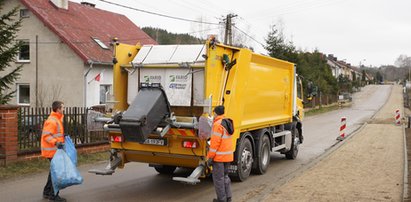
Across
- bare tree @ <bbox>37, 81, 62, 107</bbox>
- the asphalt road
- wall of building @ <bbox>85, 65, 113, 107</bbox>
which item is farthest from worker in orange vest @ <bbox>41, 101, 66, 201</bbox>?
bare tree @ <bbox>37, 81, 62, 107</bbox>

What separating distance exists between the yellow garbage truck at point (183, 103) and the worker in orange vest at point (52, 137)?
88cm

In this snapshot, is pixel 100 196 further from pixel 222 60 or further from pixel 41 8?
pixel 41 8

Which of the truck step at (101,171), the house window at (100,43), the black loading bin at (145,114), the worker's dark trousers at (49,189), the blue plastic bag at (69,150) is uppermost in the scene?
the house window at (100,43)

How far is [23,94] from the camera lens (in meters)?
25.7

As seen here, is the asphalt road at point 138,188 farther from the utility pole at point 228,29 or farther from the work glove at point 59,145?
the utility pole at point 228,29

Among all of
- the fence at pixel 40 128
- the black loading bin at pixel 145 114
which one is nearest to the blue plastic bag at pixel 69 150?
the black loading bin at pixel 145 114

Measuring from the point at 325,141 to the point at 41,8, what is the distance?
17225 mm

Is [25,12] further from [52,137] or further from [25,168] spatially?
[52,137]

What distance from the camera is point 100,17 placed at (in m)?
30.5

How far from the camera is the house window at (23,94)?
2533 centimetres

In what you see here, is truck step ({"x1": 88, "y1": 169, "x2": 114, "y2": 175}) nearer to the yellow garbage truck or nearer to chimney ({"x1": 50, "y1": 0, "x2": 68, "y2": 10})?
the yellow garbage truck

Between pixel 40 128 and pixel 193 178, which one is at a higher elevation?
pixel 40 128

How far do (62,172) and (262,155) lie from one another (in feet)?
15.8

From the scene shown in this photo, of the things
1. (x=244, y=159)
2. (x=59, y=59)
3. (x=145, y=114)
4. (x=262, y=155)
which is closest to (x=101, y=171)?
(x=145, y=114)
